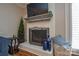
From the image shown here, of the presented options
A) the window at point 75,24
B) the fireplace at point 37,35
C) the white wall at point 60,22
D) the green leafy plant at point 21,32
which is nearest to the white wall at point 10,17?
the green leafy plant at point 21,32

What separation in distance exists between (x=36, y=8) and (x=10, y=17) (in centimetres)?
30

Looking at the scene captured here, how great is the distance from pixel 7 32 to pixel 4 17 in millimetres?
167

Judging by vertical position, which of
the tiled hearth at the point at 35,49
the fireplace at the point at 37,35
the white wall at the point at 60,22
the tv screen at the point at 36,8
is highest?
the tv screen at the point at 36,8

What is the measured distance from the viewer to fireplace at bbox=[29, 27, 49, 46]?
1.43 m

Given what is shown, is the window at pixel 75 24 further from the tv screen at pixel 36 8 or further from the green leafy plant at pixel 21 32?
the green leafy plant at pixel 21 32

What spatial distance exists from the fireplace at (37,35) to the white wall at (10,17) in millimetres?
178

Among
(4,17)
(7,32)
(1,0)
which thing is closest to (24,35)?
(7,32)

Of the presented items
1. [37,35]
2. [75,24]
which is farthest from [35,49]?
[75,24]

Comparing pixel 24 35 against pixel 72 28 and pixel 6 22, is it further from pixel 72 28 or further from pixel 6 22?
pixel 72 28

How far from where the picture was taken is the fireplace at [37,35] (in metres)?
1.43

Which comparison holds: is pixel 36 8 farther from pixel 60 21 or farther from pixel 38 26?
pixel 60 21

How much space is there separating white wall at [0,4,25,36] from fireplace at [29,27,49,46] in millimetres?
178

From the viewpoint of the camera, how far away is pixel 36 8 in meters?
1.46

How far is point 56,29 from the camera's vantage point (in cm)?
139
